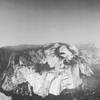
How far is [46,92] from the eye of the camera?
7.75 meters

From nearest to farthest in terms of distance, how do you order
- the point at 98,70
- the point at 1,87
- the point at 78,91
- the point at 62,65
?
the point at 1,87 → the point at 78,91 → the point at 62,65 → the point at 98,70

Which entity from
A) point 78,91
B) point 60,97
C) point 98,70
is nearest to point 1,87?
point 60,97

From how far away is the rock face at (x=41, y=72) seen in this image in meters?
7.58

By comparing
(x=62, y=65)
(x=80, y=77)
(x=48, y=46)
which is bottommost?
(x=80, y=77)

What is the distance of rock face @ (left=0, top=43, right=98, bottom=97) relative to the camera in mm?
7582

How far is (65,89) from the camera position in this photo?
7.84 m

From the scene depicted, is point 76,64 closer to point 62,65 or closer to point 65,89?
point 62,65

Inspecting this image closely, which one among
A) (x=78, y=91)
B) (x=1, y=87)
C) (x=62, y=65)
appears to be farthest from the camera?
(x=62, y=65)

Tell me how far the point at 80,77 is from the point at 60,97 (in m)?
1.60

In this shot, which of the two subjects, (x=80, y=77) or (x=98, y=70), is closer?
(x=80, y=77)

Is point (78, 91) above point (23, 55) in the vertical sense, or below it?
below

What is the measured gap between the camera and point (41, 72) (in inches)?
313

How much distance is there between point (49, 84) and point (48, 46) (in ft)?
5.68

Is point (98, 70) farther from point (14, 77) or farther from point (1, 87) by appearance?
point (1, 87)
